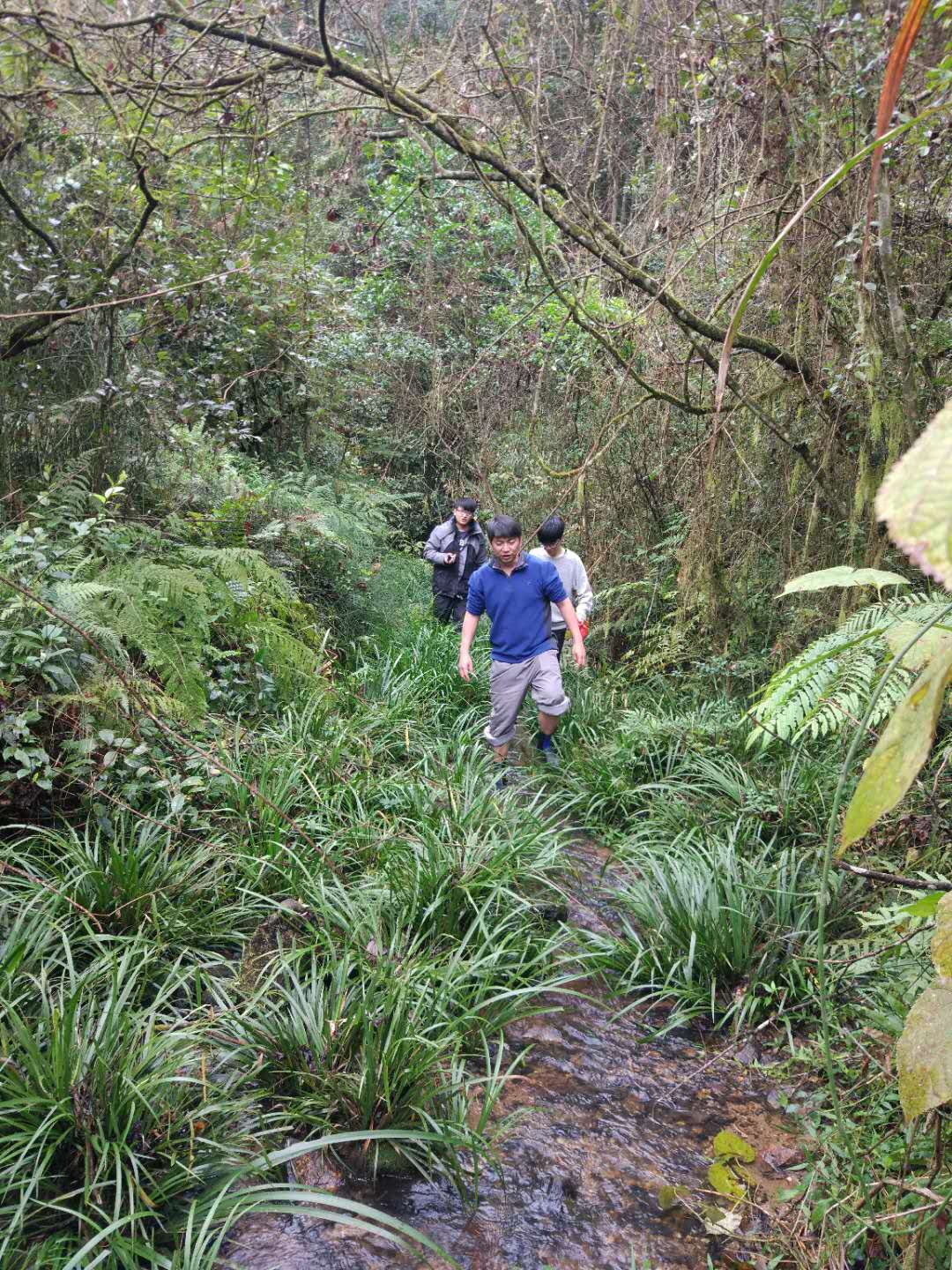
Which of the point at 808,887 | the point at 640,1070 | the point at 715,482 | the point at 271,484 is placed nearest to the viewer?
the point at 640,1070

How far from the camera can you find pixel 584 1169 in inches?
127

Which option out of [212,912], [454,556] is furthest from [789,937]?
[454,556]

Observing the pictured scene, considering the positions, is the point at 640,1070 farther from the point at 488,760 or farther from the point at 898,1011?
the point at 488,760

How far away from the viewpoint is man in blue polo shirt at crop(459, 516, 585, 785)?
6410 millimetres

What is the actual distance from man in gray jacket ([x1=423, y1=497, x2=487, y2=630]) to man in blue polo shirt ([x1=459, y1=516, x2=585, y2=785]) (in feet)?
9.66

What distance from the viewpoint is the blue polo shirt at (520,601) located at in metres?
6.43

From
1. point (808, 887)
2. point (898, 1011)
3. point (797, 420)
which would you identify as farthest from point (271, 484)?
point (898, 1011)

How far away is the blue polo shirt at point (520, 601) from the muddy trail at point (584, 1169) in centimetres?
280

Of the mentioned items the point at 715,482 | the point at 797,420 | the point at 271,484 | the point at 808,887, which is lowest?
the point at 808,887

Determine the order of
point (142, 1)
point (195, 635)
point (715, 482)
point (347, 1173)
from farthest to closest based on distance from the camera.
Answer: point (715, 482) < point (142, 1) < point (195, 635) < point (347, 1173)

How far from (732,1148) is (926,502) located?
11.6ft

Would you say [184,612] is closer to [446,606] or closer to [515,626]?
[515,626]

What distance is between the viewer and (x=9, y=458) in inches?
222

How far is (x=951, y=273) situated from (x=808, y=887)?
3697mm
